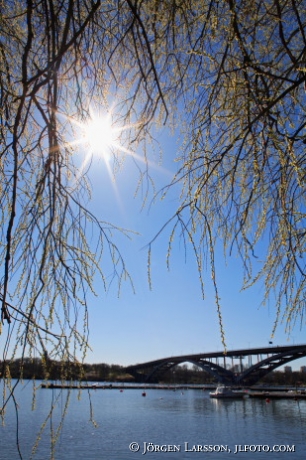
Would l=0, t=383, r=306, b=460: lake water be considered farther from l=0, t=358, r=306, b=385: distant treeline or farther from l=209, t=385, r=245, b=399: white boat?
l=209, t=385, r=245, b=399: white boat

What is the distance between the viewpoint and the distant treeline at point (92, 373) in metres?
1.08

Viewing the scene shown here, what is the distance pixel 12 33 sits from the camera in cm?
174

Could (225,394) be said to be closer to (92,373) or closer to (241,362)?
(241,362)

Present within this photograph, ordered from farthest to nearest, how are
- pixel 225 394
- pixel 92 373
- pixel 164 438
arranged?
pixel 92 373 < pixel 225 394 < pixel 164 438

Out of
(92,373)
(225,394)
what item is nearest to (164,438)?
(225,394)

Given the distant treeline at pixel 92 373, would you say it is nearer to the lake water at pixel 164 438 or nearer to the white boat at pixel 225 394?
the lake water at pixel 164 438

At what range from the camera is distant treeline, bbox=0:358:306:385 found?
3.55 ft

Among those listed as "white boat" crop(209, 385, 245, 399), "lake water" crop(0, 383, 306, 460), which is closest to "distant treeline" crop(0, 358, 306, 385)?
"lake water" crop(0, 383, 306, 460)

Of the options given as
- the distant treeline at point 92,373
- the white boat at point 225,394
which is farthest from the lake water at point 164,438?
the white boat at point 225,394

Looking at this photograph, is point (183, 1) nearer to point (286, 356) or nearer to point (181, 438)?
point (181, 438)

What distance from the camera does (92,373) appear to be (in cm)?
10088

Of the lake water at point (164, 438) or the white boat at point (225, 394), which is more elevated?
the white boat at point (225, 394)

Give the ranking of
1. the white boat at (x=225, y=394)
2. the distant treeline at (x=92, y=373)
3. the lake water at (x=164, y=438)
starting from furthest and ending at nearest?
the white boat at (x=225, y=394) → the lake water at (x=164, y=438) → the distant treeline at (x=92, y=373)

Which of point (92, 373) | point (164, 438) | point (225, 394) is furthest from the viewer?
point (92, 373)
